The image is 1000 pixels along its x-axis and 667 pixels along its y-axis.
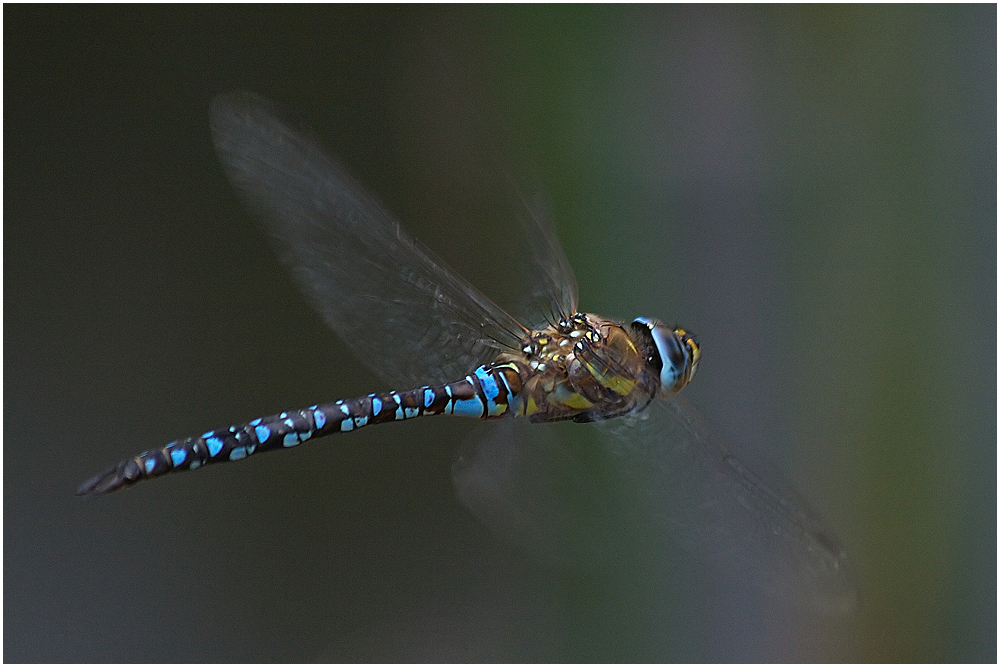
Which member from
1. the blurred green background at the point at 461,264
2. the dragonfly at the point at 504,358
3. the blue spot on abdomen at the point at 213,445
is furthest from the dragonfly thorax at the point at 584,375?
the blurred green background at the point at 461,264

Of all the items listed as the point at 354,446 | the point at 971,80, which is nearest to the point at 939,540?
the point at 971,80

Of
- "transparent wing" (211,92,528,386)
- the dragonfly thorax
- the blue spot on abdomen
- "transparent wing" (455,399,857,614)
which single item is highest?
"transparent wing" (211,92,528,386)

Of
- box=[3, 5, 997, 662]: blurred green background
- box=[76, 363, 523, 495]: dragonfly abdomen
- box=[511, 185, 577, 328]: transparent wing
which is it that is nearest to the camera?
box=[76, 363, 523, 495]: dragonfly abdomen

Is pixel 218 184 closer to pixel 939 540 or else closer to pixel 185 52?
pixel 185 52

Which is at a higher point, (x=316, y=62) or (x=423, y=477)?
(x=316, y=62)

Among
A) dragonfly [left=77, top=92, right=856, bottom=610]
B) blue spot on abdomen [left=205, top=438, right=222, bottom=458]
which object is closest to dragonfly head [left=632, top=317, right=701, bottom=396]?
dragonfly [left=77, top=92, right=856, bottom=610]

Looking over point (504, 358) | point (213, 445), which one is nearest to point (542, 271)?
point (504, 358)

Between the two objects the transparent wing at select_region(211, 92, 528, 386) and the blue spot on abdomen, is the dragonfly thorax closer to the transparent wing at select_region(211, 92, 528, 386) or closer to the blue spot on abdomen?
the transparent wing at select_region(211, 92, 528, 386)
